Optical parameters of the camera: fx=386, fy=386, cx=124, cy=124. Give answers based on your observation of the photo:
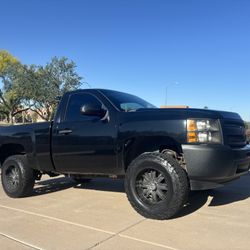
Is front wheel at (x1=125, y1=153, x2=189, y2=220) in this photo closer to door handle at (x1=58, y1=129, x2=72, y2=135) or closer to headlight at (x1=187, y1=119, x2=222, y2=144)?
headlight at (x1=187, y1=119, x2=222, y2=144)

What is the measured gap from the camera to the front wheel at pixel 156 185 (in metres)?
4.98

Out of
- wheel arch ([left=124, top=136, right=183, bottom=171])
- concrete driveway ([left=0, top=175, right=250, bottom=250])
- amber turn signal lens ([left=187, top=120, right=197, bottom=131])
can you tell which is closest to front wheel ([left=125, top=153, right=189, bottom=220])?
concrete driveway ([left=0, top=175, right=250, bottom=250])

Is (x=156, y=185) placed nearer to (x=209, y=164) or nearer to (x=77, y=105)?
(x=209, y=164)

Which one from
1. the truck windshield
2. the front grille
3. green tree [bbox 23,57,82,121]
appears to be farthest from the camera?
green tree [bbox 23,57,82,121]

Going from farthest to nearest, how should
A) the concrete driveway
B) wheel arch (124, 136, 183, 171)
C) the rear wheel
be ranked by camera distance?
the rear wheel → wheel arch (124, 136, 183, 171) → the concrete driveway

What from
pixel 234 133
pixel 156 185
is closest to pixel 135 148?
pixel 156 185

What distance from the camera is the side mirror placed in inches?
225

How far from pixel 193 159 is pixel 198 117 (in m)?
0.55

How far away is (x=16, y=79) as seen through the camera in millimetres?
52875

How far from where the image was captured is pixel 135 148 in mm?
5789


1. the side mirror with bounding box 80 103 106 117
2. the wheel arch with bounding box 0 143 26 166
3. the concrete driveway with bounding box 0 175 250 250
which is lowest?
the concrete driveway with bounding box 0 175 250 250

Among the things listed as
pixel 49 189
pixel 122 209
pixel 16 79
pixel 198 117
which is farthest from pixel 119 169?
pixel 16 79

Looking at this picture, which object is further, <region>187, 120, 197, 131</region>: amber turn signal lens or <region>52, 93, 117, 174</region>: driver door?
<region>52, 93, 117, 174</region>: driver door

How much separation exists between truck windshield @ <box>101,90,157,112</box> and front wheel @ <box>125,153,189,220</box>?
961mm
